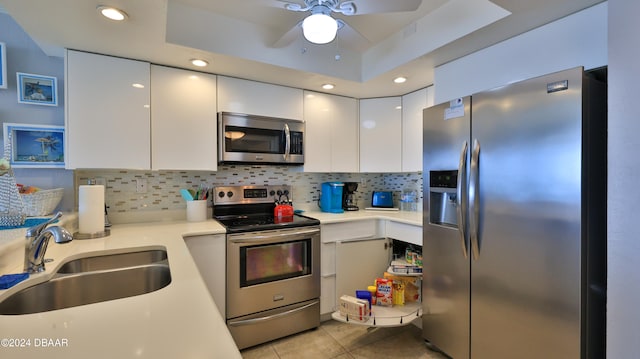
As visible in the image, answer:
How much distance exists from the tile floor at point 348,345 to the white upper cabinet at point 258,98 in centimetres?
181

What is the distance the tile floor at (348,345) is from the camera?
203 cm

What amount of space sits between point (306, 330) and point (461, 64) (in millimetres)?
2278

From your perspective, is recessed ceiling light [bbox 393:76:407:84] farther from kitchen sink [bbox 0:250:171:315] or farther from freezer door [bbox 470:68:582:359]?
kitchen sink [bbox 0:250:171:315]

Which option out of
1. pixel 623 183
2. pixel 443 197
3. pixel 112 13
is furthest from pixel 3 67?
pixel 623 183

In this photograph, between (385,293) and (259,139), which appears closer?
(385,293)

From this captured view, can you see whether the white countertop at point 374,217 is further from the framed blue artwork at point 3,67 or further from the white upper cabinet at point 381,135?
the framed blue artwork at point 3,67

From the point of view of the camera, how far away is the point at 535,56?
1.59m

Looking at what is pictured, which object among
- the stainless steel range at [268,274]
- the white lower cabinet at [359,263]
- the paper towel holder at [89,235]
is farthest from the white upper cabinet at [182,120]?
the white lower cabinet at [359,263]

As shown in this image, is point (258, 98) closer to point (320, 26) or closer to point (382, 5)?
point (320, 26)

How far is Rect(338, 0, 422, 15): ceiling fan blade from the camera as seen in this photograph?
4.25 ft

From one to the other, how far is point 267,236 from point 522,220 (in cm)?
157

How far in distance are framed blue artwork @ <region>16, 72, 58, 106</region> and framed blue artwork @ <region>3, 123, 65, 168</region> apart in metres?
0.17

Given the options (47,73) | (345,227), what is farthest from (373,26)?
(47,73)

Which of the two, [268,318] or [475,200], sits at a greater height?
[475,200]
